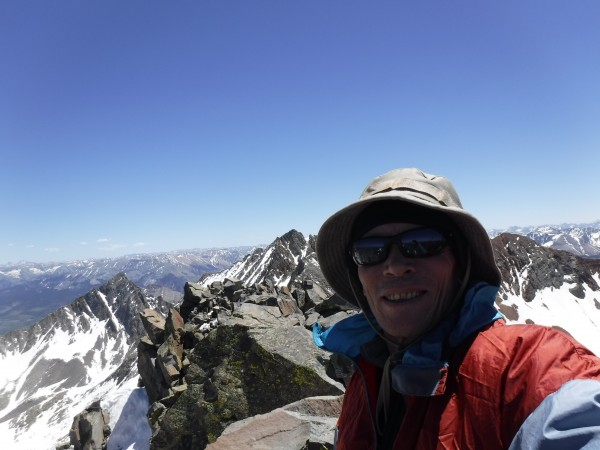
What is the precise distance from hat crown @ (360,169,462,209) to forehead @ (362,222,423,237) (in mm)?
324

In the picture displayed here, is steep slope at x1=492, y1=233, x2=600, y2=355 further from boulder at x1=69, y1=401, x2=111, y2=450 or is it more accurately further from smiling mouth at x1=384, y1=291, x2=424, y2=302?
Answer: smiling mouth at x1=384, y1=291, x2=424, y2=302

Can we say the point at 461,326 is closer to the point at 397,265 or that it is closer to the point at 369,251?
the point at 397,265

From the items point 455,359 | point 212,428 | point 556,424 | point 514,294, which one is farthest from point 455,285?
point 514,294

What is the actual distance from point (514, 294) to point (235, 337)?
6537 inches

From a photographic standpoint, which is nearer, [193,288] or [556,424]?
[556,424]

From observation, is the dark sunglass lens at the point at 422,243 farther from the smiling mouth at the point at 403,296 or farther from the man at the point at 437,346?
the smiling mouth at the point at 403,296

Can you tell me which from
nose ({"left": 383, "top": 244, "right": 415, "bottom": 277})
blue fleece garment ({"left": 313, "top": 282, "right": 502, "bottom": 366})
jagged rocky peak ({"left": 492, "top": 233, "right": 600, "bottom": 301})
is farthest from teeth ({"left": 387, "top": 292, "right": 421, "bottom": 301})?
jagged rocky peak ({"left": 492, "top": 233, "right": 600, "bottom": 301})

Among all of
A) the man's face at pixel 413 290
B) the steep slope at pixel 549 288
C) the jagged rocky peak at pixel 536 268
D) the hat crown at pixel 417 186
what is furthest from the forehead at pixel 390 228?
the jagged rocky peak at pixel 536 268

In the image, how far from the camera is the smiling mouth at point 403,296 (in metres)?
3.36

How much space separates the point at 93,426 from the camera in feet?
85.5

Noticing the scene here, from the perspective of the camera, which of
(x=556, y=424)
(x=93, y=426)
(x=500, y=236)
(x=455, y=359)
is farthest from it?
(x=500, y=236)

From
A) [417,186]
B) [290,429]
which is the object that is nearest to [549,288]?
[290,429]

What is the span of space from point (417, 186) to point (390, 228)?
0.49 metres

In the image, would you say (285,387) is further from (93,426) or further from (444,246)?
(93,426)
